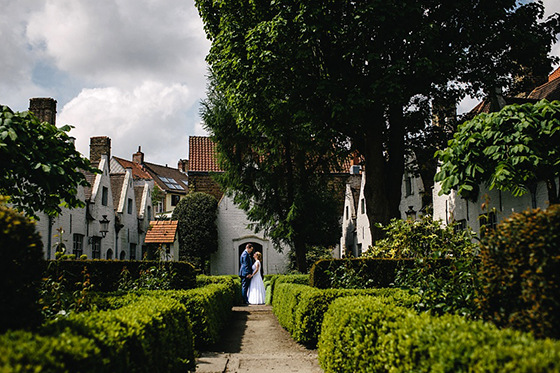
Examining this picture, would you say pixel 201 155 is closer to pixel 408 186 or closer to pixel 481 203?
pixel 408 186

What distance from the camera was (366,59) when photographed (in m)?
14.1

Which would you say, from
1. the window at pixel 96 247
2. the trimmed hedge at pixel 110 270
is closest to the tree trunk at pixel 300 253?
the window at pixel 96 247

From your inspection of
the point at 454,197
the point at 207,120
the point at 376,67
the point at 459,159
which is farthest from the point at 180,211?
the point at 459,159

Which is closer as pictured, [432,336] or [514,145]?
[432,336]

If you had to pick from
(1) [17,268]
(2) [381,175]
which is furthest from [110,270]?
(1) [17,268]

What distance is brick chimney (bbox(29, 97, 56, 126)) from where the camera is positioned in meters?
24.5

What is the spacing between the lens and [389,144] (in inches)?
660

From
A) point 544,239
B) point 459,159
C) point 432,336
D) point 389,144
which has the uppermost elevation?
point 389,144

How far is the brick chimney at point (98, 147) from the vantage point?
31312 millimetres

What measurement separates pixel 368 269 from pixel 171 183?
5133cm

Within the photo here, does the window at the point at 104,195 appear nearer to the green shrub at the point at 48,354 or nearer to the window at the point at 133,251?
the window at the point at 133,251

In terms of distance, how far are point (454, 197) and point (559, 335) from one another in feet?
61.6

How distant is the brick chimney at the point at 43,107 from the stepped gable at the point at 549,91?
2131cm

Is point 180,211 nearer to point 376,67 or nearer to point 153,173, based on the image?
point 376,67
